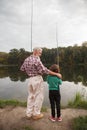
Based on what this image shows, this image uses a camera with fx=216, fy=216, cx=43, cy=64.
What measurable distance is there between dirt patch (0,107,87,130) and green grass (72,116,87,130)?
15cm

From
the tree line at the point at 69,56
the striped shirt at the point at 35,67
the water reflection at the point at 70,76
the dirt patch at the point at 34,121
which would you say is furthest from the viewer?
the tree line at the point at 69,56

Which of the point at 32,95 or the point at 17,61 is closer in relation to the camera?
the point at 32,95

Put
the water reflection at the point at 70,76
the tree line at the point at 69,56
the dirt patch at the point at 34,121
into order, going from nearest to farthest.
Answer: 1. the dirt patch at the point at 34,121
2. the water reflection at the point at 70,76
3. the tree line at the point at 69,56

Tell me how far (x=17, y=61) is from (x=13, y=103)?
85.7 meters

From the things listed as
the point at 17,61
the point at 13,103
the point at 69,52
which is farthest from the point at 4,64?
the point at 13,103

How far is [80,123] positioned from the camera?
231 inches

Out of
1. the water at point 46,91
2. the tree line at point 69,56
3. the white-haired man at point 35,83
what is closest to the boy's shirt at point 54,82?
the white-haired man at point 35,83

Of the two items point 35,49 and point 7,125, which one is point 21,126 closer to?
point 7,125

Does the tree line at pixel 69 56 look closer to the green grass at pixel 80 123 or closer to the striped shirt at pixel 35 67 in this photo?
the striped shirt at pixel 35 67

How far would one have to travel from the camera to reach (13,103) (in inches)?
327

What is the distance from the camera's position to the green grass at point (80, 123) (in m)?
5.68

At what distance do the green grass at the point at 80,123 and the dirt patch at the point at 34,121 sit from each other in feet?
0.48

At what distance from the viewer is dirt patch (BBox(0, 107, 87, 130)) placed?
5832mm

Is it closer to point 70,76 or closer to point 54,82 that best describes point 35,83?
point 54,82
